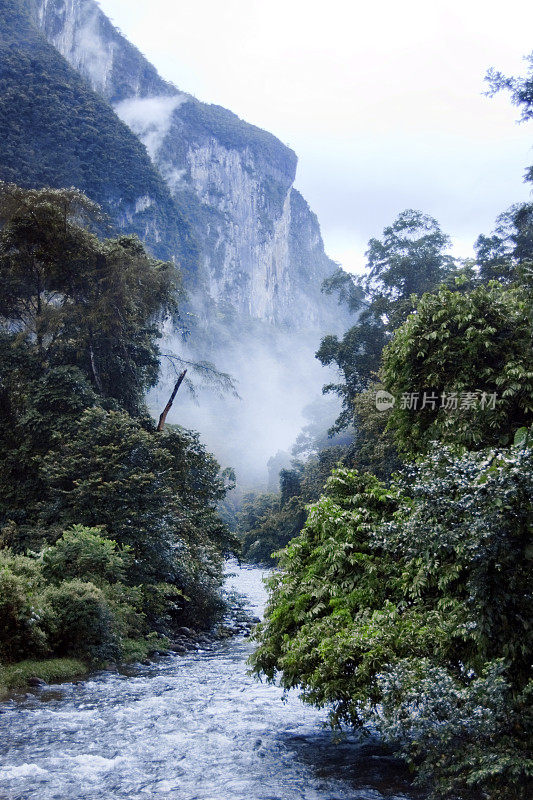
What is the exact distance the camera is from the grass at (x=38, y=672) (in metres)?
7.99

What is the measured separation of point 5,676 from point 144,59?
125 metres

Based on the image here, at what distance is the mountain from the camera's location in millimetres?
63594

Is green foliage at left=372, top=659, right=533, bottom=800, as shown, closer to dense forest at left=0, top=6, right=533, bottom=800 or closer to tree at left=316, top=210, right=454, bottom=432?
dense forest at left=0, top=6, right=533, bottom=800

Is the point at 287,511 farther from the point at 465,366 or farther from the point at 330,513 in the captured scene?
the point at 330,513

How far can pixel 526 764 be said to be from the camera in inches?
147

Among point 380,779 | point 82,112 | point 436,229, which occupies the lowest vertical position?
point 380,779

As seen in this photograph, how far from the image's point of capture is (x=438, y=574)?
526 cm

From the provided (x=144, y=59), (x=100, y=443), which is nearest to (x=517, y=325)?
(x=100, y=443)

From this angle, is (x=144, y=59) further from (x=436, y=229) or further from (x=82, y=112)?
(x=436, y=229)

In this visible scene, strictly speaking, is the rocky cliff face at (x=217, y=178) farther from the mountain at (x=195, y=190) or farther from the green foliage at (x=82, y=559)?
the green foliage at (x=82, y=559)

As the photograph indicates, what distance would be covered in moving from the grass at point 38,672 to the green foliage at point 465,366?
662 cm

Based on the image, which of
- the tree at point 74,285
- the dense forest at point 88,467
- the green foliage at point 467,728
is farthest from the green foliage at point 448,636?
the tree at point 74,285

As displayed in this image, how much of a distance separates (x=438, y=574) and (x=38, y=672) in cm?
671

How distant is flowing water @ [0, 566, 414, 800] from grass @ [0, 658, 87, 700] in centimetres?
31
